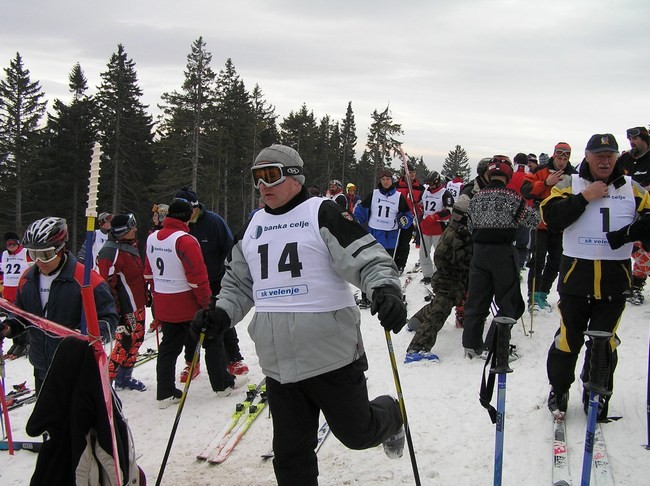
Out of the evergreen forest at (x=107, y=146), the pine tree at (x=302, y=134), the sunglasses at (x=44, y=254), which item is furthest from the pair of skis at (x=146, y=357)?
the pine tree at (x=302, y=134)

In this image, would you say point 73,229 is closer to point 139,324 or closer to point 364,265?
point 139,324

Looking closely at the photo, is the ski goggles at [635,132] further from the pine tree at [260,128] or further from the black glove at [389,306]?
the pine tree at [260,128]

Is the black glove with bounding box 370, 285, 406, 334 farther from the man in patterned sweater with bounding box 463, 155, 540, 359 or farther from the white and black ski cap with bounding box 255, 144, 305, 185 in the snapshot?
the man in patterned sweater with bounding box 463, 155, 540, 359

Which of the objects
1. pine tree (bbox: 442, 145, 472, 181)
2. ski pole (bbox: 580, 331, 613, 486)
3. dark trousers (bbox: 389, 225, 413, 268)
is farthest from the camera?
pine tree (bbox: 442, 145, 472, 181)

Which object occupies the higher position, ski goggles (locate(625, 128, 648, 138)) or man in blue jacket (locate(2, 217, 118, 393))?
ski goggles (locate(625, 128, 648, 138))

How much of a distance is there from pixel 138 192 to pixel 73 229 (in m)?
5.25

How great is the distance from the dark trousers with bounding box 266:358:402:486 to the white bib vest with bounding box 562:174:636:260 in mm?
2204

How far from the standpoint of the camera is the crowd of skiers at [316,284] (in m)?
2.96

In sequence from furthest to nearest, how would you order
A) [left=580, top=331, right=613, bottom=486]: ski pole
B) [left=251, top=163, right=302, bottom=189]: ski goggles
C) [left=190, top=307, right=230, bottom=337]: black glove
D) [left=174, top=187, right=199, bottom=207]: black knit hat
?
[left=174, top=187, right=199, bottom=207]: black knit hat < [left=190, top=307, right=230, bottom=337]: black glove < [left=251, top=163, right=302, bottom=189]: ski goggles < [left=580, top=331, right=613, bottom=486]: ski pole

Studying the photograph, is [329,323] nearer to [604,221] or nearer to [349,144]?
[604,221]

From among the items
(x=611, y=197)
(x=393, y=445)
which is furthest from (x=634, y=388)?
(x=393, y=445)

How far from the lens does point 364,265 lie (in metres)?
2.87

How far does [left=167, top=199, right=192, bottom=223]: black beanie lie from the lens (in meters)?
5.61

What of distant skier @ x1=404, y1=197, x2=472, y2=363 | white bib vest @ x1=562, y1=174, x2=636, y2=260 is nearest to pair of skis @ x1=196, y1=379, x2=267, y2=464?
distant skier @ x1=404, y1=197, x2=472, y2=363
